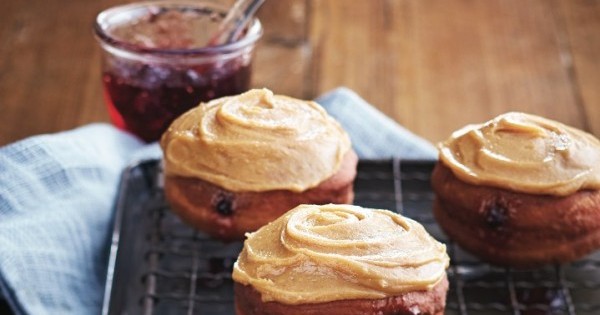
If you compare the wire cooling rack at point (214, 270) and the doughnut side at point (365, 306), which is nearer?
the doughnut side at point (365, 306)

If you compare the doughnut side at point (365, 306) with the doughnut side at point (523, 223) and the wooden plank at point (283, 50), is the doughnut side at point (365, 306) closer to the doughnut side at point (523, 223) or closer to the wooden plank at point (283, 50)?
the doughnut side at point (523, 223)

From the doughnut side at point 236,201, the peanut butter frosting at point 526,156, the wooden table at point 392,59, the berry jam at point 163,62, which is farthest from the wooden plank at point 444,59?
the doughnut side at point 236,201

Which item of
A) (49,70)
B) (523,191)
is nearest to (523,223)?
(523,191)

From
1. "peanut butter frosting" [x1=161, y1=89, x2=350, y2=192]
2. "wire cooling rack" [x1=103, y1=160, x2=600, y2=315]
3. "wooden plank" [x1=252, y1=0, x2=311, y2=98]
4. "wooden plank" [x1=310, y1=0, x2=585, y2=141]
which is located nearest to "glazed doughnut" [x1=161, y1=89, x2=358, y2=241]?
"peanut butter frosting" [x1=161, y1=89, x2=350, y2=192]

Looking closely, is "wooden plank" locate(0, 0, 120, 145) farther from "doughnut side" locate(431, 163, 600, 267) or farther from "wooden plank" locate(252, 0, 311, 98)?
"doughnut side" locate(431, 163, 600, 267)

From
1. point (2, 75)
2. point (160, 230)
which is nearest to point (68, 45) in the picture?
point (2, 75)

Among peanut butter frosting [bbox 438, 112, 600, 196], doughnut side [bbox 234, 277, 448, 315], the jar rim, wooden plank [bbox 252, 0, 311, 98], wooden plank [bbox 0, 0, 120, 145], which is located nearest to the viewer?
doughnut side [bbox 234, 277, 448, 315]

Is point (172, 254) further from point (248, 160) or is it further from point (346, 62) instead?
point (346, 62)
